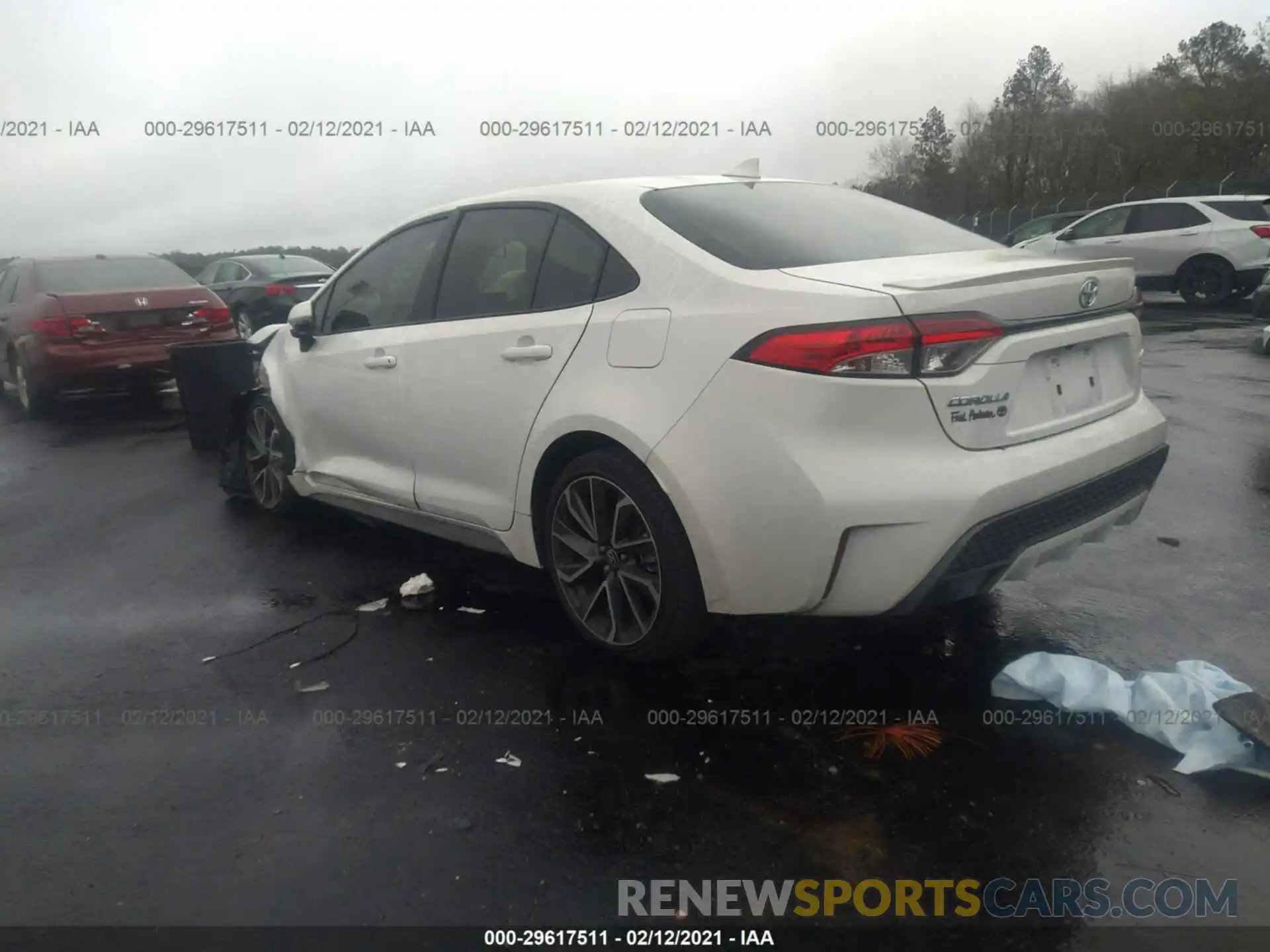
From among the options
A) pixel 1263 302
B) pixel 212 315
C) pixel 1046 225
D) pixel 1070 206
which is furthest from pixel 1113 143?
pixel 212 315

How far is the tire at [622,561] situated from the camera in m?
3.24

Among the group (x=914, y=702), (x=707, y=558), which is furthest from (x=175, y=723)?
(x=914, y=702)

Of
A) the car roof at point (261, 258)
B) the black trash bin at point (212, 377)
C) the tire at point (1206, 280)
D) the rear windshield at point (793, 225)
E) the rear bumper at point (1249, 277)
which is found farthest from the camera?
the car roof at point (261, 258)

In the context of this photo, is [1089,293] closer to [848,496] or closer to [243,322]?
[848,496]

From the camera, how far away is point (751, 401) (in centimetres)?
294

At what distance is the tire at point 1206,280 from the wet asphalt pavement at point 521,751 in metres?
11.9

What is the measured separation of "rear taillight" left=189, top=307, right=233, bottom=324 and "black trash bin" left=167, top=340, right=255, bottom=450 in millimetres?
2890

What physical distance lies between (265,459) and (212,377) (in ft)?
5.45

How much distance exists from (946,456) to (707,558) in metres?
0.77

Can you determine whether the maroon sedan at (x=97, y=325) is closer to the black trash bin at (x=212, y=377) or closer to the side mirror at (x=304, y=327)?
the black trash bin at (x=212, y=377)

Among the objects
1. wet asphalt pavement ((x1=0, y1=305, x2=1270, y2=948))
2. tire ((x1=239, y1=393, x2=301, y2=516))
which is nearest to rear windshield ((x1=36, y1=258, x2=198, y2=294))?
tire ((x1=239, y1=393, x2=301, y2=516))

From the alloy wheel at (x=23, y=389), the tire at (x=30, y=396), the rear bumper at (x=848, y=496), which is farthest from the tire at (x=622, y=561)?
the alloy wheel at (x=23, y=389)

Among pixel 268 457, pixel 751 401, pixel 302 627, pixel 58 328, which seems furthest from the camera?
pixel 58 328

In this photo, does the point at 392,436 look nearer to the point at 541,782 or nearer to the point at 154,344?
the point at 541,782
